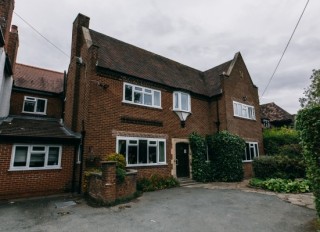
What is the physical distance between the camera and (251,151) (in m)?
17.7

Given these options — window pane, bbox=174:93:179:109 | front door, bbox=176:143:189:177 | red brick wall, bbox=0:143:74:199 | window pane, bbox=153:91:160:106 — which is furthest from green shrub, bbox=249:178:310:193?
red brick wall, bbox=0:143:74:199

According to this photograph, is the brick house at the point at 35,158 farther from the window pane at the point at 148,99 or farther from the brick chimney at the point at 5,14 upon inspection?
the brick chimney at the point at 5,14

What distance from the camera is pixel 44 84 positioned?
18.3m

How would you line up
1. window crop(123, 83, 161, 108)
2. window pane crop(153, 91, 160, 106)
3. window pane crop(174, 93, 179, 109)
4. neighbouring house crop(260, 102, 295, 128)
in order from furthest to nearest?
neighbouring house crop(260, 102, 295, 128), window pane crop(174, 93, 179, 109), window pane crop(153, 91, 160, 106), window crop(123, 83, 161, 108)

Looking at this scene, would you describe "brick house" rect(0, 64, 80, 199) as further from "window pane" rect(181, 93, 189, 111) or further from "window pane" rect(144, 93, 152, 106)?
"window pane" rect(181, 93, 189, 111)

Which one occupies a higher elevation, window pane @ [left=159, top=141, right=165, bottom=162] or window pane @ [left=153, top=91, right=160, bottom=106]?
window pane @ [left=153, top=91, right=160, bottom=106]

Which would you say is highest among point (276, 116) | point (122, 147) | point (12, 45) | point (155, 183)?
point (12, 45)

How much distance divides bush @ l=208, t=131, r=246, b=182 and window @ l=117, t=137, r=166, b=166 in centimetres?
410

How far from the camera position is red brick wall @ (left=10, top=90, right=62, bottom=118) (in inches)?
625

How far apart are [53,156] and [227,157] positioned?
1072 centimetres

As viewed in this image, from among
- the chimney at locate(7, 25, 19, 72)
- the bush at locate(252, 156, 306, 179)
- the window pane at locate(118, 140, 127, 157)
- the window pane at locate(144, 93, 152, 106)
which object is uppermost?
the chimney at locate(7, 25, 19, 72)

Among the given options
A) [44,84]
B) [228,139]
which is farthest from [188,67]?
[44,84]

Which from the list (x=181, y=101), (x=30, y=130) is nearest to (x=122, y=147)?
(x=30, y=130)

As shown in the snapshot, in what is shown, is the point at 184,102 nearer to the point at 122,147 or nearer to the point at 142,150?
the point at 142,150
